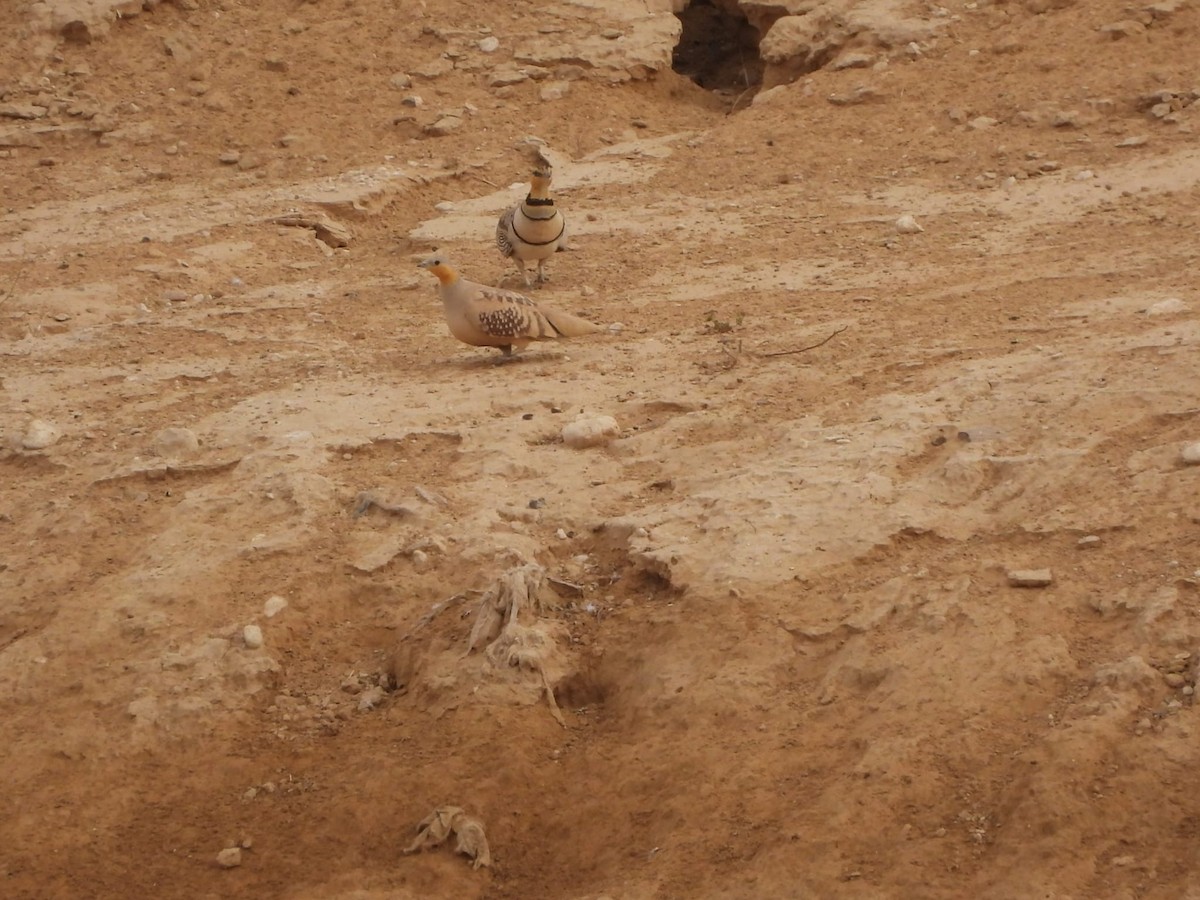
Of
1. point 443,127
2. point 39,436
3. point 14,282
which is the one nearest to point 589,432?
point 39,436

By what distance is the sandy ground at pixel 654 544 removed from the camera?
3529mm

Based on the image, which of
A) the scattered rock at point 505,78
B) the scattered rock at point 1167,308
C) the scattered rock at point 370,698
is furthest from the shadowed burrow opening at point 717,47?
the scattered rock at point 370,698

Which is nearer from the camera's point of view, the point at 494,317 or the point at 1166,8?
the point at 494,317

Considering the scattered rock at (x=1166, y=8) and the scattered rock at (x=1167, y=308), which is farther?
the scattered rock at (x=1166, y=8)

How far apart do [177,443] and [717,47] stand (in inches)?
276

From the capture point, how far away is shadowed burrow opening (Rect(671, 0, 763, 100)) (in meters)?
11.0

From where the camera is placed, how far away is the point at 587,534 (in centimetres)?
471

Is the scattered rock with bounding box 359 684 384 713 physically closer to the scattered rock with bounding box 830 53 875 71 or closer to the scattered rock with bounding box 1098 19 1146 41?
the scattered rock with bounding box 830 53 875 71

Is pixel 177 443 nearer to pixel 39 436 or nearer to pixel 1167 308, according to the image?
pixel 39 436

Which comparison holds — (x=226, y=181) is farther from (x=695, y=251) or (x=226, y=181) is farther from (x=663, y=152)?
(x=695, y=251)

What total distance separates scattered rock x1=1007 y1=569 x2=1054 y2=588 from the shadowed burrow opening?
24.5 ft

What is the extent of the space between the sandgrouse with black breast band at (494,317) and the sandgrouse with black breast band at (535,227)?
3.12 ft

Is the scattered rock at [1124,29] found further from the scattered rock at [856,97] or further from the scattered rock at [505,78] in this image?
the scattered rock at [505,78]

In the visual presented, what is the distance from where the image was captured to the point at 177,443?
18.0 ft
